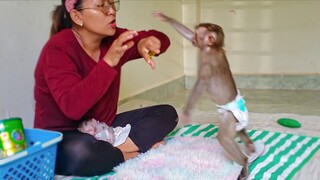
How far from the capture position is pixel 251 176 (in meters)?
1.06

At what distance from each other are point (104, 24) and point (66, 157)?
40cm

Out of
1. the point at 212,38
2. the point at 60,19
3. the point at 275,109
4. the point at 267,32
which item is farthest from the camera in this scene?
the point at 267,32

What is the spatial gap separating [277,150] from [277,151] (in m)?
0.01

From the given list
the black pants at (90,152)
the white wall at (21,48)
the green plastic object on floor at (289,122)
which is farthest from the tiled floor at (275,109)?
the white wall at (21,48)

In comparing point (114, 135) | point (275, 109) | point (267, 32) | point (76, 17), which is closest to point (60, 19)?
point (76, 17)

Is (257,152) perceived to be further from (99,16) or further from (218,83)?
(99,16)

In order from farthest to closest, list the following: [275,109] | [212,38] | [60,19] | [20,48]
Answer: [275,109]
[20,48]
[60,19]
[212,38]

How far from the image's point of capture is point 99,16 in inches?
42.9

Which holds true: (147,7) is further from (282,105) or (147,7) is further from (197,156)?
(197,156)

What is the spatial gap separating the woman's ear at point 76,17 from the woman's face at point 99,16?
0.01m

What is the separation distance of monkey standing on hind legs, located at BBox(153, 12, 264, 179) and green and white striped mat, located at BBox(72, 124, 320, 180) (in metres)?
0.14

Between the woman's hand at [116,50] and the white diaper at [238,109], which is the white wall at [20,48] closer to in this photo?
the woman's hand at [116,50]

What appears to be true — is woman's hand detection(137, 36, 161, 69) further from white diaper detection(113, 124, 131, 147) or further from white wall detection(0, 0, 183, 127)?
white wall detection(0, 0, 183, 127)

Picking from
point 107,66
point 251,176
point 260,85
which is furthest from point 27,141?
point 260,85
